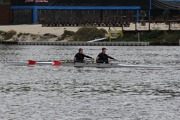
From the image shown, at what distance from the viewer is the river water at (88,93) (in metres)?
42.1

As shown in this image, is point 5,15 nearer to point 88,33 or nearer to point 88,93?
point 88,33

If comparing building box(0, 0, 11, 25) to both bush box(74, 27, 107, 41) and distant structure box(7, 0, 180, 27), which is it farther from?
bush box(74, 27, 107, 41)

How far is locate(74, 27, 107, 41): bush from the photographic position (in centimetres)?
13100

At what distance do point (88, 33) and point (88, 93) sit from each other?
8154 centimetres

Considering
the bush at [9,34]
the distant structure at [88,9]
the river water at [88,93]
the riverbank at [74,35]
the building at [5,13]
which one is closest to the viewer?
the river water at [88,93]

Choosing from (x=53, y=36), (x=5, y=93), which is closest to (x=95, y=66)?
(x=5, y=93)

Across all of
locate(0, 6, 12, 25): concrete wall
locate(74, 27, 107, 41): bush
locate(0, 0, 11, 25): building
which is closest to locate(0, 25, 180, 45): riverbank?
locate(74, 27, 107, 41): bush

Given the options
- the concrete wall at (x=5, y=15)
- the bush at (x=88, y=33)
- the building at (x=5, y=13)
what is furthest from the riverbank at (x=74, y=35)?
the building at (x=5, y=13)

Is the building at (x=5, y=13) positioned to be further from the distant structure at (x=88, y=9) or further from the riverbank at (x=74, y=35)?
the riverbank at (x=74, y=35)

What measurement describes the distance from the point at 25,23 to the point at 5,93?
380ft

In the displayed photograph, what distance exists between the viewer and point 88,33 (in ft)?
435

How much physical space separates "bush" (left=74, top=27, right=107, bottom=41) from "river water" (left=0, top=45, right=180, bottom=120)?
53586 millimetres

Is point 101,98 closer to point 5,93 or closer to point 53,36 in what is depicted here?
point 5,93

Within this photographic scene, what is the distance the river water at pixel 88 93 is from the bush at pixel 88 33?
53586 mm
